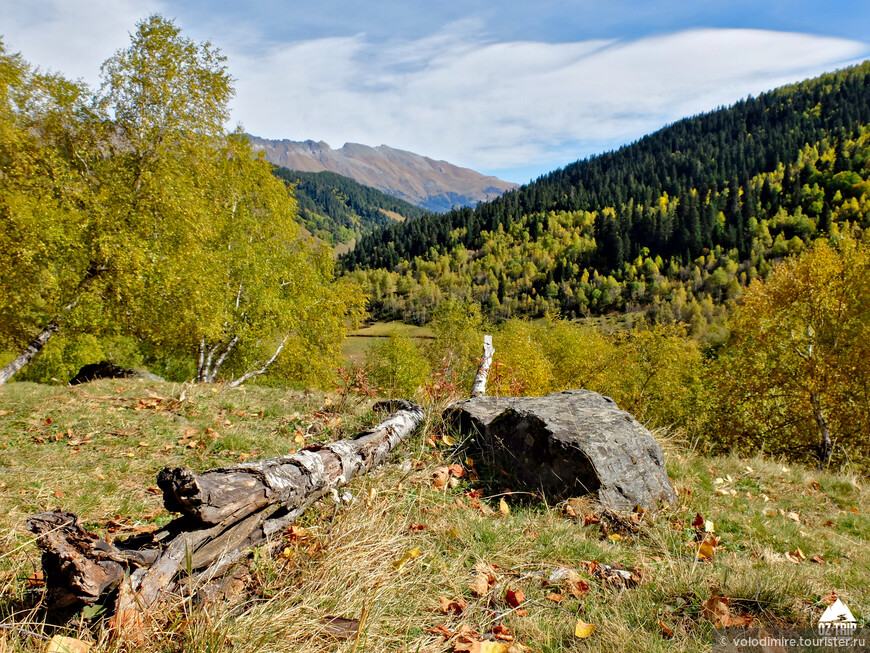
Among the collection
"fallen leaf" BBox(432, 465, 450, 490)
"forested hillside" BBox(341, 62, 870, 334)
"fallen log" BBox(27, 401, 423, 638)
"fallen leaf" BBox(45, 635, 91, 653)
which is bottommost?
"fallen leaf" BBox(432, 465, 450, 490)

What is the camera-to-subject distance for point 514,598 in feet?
11.0

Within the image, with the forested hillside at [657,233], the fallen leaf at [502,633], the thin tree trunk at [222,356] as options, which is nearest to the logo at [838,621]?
the fallen leaf at [502,633]

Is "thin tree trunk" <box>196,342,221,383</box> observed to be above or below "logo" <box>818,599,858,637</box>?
below

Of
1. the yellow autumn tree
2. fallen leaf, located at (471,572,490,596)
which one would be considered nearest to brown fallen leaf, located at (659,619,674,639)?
fallen leaf, located at (471,572,490,596)

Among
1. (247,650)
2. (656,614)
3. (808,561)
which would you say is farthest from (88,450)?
(808,561)

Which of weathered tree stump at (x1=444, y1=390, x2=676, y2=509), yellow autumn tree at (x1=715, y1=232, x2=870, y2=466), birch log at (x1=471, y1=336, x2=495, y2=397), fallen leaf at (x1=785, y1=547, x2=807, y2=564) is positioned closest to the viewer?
fallen leaf at (x1=785, y1=547, x2=807, y2=564)

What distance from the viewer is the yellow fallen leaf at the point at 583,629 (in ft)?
9.74

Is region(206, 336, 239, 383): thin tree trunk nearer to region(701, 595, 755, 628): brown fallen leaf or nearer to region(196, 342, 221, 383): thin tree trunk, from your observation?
region(196, 342, 221, 383): thin tree trunk

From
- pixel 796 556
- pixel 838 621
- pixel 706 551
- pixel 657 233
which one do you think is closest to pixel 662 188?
pixel 657 233

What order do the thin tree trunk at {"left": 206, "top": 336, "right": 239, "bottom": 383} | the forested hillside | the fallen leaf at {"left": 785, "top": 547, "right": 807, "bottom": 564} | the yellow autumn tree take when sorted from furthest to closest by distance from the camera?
the forested hillside < the thin tree trunk at {"left": 206, "top": 336, "right": 239, "bottom": 383} < the yellow autumn tree < the fallen leaf at {"left": 785, "top": 547, "right": 807, "bottom": 564}

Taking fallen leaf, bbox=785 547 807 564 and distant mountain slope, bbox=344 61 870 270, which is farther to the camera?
distant mountain slope, bbox=344 61 870 270

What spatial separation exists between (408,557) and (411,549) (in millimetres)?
95

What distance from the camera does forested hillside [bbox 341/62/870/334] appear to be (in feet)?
432

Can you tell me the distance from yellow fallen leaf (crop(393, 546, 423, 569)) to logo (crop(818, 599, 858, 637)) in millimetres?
2970
